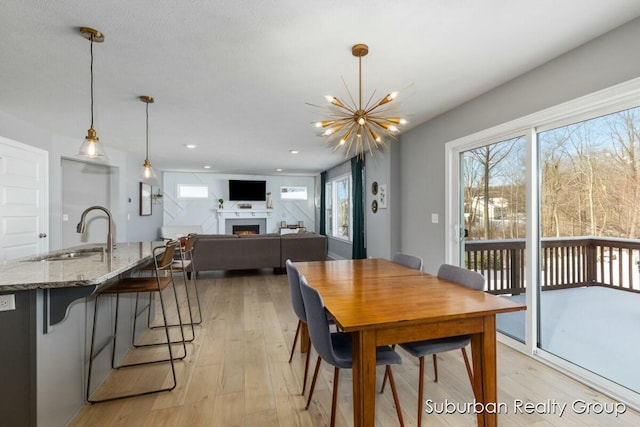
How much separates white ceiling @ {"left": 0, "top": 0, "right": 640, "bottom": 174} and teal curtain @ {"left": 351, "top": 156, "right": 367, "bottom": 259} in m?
2.17

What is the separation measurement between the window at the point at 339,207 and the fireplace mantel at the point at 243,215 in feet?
5.99

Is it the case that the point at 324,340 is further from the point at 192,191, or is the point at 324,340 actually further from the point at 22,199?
the point at 192,191

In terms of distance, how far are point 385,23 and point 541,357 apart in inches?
107

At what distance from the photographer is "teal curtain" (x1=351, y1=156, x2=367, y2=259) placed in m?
5.62

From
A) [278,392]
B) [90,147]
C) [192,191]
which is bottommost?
[278,392]

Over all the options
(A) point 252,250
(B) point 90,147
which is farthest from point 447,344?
(A) point 252,250

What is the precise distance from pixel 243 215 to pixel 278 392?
7.10 metres

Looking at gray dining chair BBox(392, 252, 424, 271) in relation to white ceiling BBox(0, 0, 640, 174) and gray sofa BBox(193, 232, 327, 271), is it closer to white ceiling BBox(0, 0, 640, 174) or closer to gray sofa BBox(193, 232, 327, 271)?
white ceiling BBox(0, 0, 640, 174)

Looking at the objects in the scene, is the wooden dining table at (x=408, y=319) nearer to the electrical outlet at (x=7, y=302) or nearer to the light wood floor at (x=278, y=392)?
the light wood floor at (x=278, y=392)

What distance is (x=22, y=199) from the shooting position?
359 centimetres

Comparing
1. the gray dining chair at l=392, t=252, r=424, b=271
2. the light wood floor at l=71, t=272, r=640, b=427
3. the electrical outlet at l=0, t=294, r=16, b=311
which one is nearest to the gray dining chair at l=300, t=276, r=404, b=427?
the light wood floor at l=71, t=272, r=640, b=427

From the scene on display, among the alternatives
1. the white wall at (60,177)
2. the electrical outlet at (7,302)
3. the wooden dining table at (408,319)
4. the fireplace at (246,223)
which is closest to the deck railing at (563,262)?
the wooden dining table at (408,319)

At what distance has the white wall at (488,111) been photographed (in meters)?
1.90

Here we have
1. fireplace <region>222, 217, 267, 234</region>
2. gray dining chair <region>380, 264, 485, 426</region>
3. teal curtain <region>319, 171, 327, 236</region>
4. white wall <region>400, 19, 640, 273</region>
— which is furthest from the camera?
fireplace <region>222, 217, 267, 234</region>
